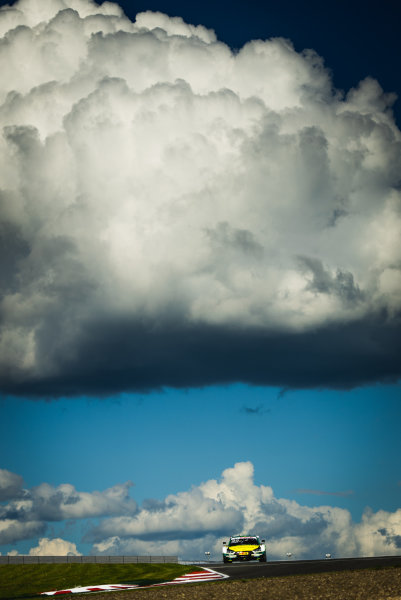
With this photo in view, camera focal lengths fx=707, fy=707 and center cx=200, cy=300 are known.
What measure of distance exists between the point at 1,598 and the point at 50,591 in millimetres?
3448

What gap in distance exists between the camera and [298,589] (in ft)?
84.2

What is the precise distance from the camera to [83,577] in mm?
40625

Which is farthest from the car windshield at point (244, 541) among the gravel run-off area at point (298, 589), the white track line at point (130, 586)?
the gravel run-off area at point (298, 589)

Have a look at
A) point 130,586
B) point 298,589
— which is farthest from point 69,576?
point 298,589

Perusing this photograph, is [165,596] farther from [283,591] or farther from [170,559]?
[170,559]

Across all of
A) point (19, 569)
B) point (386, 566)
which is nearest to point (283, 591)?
point (386, 566)

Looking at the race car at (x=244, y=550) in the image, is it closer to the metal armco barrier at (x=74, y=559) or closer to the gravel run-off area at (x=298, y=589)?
the metal armco barrier at (x=74, y=559)

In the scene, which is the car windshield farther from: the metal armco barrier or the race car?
the metal armco barrier

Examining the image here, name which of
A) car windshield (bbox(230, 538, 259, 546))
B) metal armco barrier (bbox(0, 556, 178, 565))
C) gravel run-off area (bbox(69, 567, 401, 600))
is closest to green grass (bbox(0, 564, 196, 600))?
metal armco barrier (bbox(0, 556, 178, 565))

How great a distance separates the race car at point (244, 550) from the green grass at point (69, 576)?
4.43m

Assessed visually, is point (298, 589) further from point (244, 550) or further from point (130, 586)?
point (244, 550)

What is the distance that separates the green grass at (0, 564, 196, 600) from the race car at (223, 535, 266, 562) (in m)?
4.43

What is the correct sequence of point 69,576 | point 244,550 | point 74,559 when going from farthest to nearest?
point 74,559, point 244,550, point 69,576

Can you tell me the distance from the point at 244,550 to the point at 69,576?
1283 cm
